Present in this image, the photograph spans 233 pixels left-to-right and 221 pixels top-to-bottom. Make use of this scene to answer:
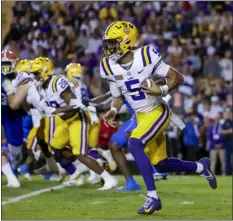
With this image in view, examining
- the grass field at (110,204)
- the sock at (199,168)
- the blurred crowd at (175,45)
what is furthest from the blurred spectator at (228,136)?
the sock at (199,168)

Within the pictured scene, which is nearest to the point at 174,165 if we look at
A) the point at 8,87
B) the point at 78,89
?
the point at 8,87

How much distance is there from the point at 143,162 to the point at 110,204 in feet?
3.00

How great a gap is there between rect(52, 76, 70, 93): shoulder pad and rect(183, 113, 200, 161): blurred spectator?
18.5 ft

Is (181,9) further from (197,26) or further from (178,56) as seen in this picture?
(178,56)

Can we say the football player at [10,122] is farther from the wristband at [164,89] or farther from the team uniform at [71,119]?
the wristband at [164,89]

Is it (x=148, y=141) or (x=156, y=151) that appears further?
(x=156, y=151)

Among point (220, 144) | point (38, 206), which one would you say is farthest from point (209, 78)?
point (38, 206)

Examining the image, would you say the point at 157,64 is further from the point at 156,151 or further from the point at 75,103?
the point at 75,103

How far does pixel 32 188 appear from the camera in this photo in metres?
9.54

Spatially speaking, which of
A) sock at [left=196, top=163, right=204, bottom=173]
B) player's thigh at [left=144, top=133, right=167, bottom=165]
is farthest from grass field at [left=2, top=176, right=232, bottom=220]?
player's thigh at [left=144, top=133, right=167, bottom=165]

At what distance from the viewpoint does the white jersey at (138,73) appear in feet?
22.1

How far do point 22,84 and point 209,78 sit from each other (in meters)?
7.20

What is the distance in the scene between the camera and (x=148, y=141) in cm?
672

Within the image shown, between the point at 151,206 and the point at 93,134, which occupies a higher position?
the point at 151,206
